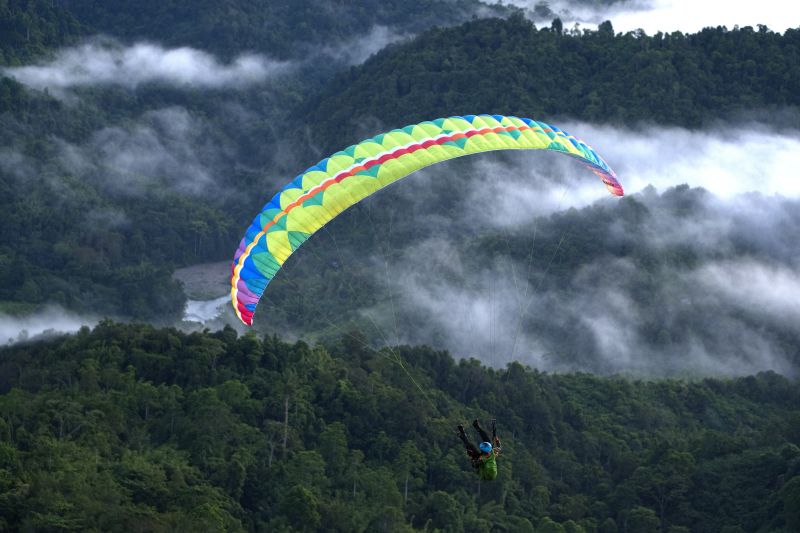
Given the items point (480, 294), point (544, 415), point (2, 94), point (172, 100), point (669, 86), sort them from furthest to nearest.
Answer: point (172, 100) < point (2, 94) < point (669, 86) < point (480, 294) < point (544, 415)

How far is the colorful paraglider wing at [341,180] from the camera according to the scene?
39469mm

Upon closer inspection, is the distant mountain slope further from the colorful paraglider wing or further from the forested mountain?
the colorful paraglider wing

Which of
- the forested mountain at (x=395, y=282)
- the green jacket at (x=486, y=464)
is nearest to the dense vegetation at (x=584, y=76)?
the forested mountain at (x=395, y=282)

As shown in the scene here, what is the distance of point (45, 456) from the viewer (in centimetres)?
5441

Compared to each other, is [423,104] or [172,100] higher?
[172,100]

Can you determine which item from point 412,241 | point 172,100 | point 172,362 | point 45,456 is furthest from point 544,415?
point 172,100

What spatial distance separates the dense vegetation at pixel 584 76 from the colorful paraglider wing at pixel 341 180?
69.3 meters

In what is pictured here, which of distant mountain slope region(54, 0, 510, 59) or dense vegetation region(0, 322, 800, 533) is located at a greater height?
distant mountain slope region(54, 0, 510, 59)

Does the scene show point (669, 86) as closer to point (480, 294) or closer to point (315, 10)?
point (480, 294)

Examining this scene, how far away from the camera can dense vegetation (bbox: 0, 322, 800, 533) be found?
5425 centimetres

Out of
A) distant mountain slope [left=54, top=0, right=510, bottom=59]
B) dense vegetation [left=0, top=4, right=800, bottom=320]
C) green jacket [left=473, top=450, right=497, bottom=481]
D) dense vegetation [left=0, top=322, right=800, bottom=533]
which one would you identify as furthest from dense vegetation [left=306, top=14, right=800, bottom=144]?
green jacket [left=473, top=450, right=497, bottom=481]

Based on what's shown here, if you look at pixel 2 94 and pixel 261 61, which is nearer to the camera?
pixel 2 94

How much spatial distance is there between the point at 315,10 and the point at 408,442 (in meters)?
107

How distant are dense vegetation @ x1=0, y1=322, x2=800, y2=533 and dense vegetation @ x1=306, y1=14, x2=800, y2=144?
4438cm
